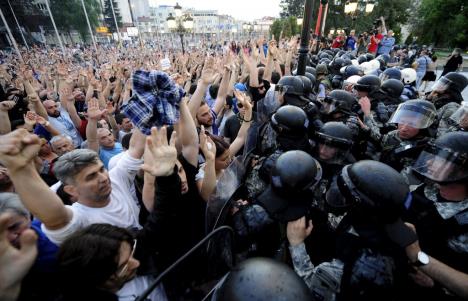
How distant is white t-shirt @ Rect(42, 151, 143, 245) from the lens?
164 cm

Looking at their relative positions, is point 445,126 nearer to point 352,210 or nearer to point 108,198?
point 352,210

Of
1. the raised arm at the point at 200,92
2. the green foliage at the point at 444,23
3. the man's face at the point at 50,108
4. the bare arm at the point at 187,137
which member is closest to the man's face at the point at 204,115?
the raised arm at the point at 200,92

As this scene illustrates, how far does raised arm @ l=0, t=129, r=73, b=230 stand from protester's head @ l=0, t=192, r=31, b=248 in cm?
20

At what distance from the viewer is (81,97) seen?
6570 millimetres

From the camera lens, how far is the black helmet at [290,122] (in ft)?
8.77

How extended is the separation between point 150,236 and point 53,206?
65cm

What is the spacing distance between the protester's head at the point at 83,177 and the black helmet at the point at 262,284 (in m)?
1.29

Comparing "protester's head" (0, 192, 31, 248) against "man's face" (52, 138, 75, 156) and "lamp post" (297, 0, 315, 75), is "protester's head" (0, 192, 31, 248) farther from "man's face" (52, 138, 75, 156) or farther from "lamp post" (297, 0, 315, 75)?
"lamp post" (297, 0, 315, 75)

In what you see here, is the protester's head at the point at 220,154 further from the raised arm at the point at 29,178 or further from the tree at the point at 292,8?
the tree at the point at 292,8

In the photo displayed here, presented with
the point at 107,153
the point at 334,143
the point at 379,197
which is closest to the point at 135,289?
the point at 379,197

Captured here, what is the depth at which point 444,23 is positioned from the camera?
32.6 metres

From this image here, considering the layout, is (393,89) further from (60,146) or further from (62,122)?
(62,122)

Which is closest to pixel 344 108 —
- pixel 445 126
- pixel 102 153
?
pixel 445 126

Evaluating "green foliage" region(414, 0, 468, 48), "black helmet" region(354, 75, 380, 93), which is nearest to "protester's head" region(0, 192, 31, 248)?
"black helmet" region(354, 75, 380, 93)
